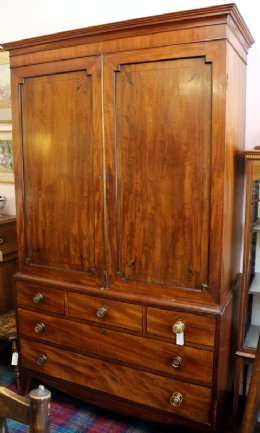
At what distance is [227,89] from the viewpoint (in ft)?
5.50

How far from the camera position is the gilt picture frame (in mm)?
2895

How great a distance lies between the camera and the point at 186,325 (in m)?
1.85

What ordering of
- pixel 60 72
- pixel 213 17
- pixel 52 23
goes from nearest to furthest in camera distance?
pixel 213 17
pixel 60 72
pixel 52 23

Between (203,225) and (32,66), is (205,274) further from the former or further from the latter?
(32,66)

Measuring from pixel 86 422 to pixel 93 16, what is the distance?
2387mm

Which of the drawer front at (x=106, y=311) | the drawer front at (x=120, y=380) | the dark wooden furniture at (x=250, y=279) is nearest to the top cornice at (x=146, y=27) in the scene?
the dark wooden furniture at (x=250, y=279)

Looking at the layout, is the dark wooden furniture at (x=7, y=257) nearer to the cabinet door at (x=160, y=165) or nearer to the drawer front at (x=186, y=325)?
the cabinet door at (x=160, y=165)

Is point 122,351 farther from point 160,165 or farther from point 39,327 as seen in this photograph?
point 160,165

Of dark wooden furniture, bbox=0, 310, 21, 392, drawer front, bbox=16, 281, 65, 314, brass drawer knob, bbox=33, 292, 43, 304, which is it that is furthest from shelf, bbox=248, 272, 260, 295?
dark wooden furniture, bbox=0, 310, 21, 392

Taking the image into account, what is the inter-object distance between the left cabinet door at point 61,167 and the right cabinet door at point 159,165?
10 cm

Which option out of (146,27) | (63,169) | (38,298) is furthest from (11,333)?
(146,27)

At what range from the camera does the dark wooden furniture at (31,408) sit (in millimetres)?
828

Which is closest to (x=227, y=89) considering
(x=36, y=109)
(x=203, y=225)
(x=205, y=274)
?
(x=203, y=225)

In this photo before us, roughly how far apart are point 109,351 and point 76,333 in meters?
0.21
